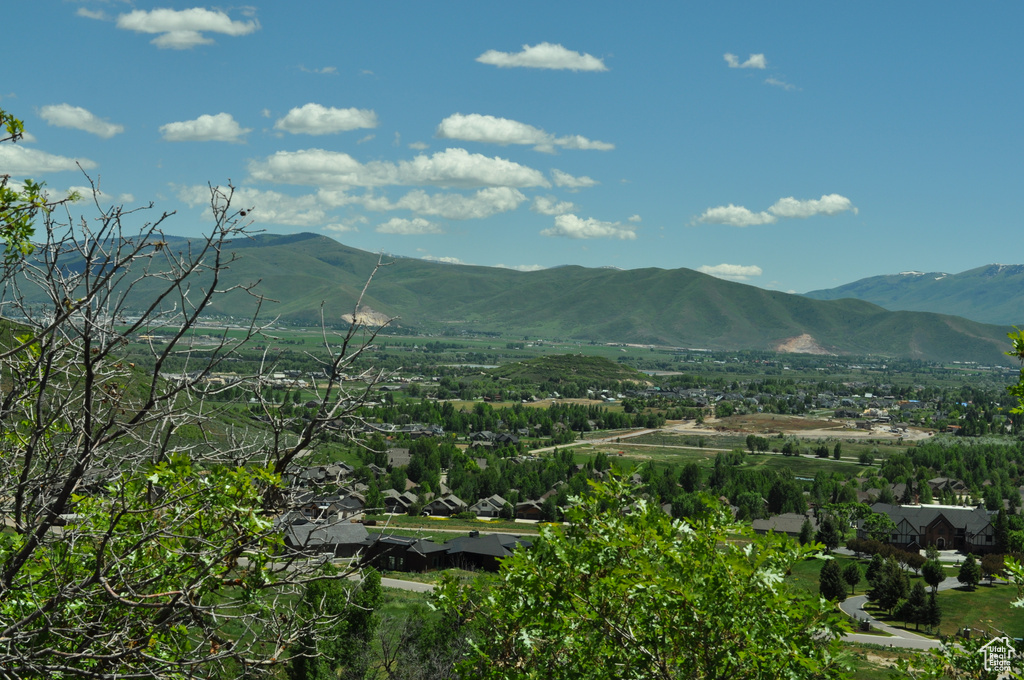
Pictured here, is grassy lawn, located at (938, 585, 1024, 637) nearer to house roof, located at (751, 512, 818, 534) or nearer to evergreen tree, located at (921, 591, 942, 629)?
evergreen tree, located at (921, 591, 942, 629)

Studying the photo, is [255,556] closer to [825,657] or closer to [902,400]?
[825,657]

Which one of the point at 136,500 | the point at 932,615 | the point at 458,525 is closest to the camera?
the point at 136,500

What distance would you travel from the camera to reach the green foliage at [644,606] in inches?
261

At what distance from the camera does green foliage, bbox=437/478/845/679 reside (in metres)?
6.63

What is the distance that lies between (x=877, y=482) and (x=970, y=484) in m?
11.9

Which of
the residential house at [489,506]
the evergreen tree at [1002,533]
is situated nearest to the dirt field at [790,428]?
the residential house at [489,506]

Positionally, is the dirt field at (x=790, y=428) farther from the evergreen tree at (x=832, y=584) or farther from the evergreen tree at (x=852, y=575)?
the evergreen tree at (x=832, y=584)

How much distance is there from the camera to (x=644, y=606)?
7.32 metres

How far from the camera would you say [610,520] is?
28.6 ft

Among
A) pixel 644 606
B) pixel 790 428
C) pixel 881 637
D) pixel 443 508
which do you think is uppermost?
pixel 644 606

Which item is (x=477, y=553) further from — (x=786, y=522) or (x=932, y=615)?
(x=786, y=522)

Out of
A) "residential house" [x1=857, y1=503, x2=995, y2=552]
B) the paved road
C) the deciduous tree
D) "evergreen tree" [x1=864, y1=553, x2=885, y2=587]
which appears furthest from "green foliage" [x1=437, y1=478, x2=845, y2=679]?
"residential house" [x1=857, y1=503, x2=995, y2=552]

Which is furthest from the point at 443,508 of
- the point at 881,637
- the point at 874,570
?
the point at 881,637

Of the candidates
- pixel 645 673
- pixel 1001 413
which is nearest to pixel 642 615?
pixel 645 673
